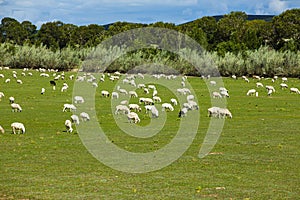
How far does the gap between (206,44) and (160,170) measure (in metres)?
82.4

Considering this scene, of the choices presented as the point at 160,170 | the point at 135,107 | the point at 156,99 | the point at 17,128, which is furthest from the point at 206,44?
the point at 160,170

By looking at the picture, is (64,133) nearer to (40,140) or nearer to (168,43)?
(40,140)

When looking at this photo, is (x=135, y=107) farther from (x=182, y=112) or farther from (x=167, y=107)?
(x=182, y=112)

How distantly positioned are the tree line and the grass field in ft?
152

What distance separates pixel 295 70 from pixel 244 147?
2286 inches

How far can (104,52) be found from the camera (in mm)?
87000

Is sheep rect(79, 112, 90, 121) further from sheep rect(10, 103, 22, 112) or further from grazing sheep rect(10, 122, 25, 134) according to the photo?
sheep rect(10, 103, 22, 112)

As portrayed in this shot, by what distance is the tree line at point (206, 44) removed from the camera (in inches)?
3098

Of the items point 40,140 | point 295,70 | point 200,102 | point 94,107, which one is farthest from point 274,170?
point 295,70

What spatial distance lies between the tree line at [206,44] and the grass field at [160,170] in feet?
152

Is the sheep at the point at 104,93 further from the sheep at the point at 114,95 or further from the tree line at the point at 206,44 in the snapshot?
the tree line at the point at 206,44

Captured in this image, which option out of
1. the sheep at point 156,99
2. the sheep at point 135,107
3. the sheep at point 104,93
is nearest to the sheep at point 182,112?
the sheep at point 135,107

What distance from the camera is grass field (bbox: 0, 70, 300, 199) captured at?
13.9 metres

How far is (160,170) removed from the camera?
55.6 ft
